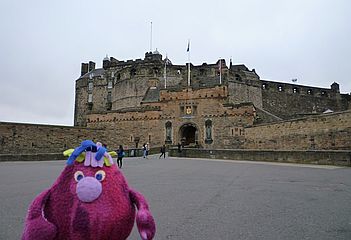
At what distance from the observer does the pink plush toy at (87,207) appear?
1.82m

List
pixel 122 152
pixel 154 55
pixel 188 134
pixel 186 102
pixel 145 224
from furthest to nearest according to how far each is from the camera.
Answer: pixel 154 55
pixel 188 134
pixel 186 102
pixel 122 152
pixel 145 224

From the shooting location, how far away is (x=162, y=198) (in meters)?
5.52

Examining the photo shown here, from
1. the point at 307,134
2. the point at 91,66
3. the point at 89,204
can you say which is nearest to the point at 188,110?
the point at 307,134

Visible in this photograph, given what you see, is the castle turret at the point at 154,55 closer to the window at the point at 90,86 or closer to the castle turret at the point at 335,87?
the window at the point at 90,86

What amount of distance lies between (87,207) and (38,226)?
1.05 ft

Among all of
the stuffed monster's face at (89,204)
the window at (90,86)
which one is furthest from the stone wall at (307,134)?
the window at (90,86)

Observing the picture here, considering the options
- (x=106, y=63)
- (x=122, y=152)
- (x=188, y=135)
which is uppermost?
(x=106, y=63)

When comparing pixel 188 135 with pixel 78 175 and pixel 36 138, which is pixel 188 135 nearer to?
pixel 36 138

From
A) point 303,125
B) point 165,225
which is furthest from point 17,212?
point 303,125

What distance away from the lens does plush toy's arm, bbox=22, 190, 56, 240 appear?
1.77 m

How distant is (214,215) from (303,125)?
18035mm

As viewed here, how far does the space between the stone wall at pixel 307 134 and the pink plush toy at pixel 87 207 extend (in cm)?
1818

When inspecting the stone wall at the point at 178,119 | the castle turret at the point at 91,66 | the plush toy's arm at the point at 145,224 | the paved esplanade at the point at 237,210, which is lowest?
the paved esplanade at the point at 237,210

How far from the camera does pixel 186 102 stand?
96.5 feet
